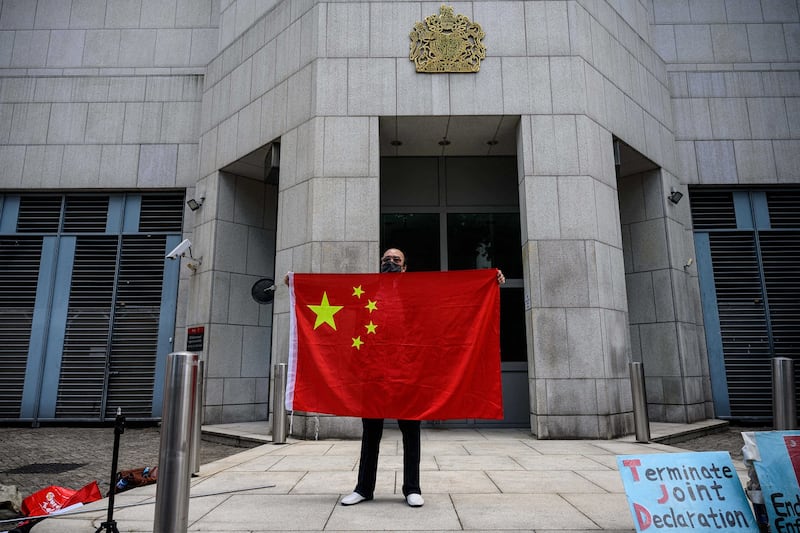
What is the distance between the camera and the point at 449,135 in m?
10.7

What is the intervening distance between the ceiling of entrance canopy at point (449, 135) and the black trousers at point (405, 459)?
7.03 m

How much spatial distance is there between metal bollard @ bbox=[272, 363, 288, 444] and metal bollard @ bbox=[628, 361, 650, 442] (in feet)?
19.0

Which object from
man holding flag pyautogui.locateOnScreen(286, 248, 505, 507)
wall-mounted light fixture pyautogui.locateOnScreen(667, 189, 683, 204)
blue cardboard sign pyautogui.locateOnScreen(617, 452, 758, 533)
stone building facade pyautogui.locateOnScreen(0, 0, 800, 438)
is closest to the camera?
blue cardboard sign pyautogui.locateOnScreen(617, 452, 758, 533)

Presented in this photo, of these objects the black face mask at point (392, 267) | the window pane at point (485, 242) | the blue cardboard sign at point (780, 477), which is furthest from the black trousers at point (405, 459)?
the window pane at point (485, 242)

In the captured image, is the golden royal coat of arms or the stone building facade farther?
the golden royal coat of arms

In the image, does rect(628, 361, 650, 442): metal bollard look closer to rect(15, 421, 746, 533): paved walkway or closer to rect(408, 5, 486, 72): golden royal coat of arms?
rect(15, 421, 746, 533): paved walkway

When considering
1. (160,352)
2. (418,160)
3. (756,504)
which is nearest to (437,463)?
(756,504)

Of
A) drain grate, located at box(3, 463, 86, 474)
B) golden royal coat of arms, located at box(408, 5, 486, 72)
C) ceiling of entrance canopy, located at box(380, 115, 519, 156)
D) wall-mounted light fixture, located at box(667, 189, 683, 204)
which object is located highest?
golden royal coat of arms, located at box(408, 5, 486, 72)

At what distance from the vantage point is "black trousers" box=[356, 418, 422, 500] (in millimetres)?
4355

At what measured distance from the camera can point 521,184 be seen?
9.87 metres

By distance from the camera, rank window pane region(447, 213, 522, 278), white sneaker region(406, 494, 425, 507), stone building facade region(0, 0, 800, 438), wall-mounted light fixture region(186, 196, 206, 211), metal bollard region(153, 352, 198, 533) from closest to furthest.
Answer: metal bollard region(153, 352, 198, 533) < white sneaker region(406, 494, 425, 507) < stone building facade region(0, 0, 800, 438) < window pane region(447, 213, 522, 278) < wall-mounted light fixture region(186, 196, 206, 211)

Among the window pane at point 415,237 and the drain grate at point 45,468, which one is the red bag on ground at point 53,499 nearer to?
the drain grate at point 45,468

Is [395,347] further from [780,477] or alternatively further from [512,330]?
[512,330]

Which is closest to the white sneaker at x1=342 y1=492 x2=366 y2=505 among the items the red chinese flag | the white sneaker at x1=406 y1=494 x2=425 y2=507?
the white sneaker at x1=406 y1=494 x2=425 y2=507
